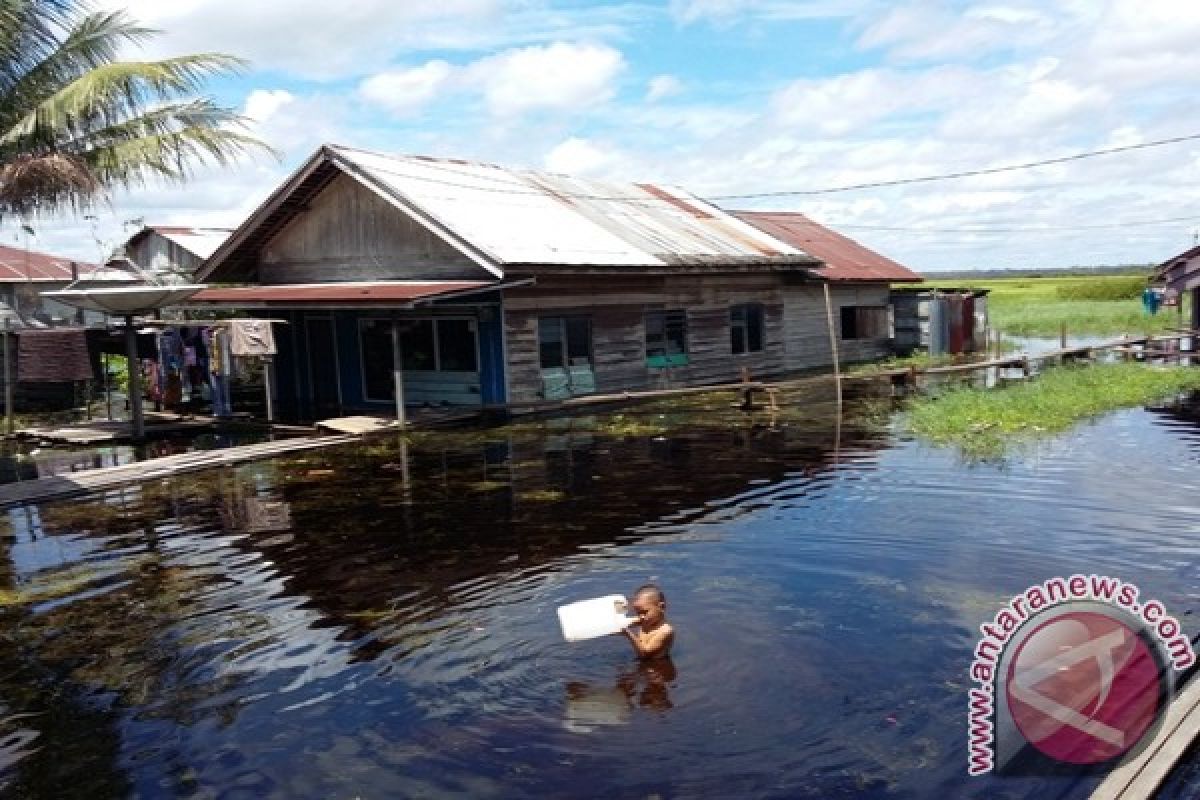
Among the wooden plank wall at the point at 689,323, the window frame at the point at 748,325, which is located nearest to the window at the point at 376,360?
the wooden plank wall at the point at 689,323

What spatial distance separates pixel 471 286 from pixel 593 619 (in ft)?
41.9

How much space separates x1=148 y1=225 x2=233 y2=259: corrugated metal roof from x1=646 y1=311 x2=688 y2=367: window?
21.0 metres

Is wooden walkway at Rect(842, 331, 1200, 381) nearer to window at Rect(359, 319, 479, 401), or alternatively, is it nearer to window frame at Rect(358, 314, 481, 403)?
window frame at Rect(358, 314, 481, 403)

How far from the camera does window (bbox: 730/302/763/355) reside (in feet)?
90.7

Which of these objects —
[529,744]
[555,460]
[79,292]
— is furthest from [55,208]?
[529,744]

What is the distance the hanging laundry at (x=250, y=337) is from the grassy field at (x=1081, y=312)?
28.6 m

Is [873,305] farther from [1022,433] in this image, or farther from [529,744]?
[529,744]

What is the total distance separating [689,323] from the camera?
1008 inches

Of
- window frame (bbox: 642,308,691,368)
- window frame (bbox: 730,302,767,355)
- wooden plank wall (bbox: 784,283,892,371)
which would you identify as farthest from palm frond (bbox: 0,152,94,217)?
wooden plank wall (bbox: 784,283,892,371)

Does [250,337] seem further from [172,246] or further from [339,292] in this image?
[172,246]

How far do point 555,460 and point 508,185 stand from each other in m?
11.4

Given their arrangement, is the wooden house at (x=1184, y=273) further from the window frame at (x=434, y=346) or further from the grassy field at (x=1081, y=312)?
the window frame at (x=434, y=346)

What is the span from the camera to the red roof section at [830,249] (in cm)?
3156

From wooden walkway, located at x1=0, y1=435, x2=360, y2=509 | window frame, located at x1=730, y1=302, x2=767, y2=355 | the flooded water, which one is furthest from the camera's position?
window frame, located at x1=730, y1=302, x2=767, y2=355
